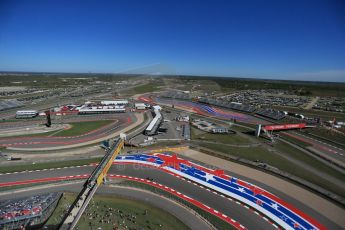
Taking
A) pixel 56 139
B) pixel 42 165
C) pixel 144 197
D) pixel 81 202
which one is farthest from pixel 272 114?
pixel 81 202

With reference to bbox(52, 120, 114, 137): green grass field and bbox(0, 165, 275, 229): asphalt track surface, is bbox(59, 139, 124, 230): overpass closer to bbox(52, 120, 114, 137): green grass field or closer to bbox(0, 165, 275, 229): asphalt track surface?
bbox(0, 165, 275, 229): asphalt track surface

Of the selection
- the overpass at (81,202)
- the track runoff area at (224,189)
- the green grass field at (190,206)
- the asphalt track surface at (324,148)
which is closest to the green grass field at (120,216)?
the overpass at (81,202)

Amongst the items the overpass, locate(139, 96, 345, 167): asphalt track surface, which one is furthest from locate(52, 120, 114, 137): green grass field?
locate(139, 96, 345, 167): asphalt track surface

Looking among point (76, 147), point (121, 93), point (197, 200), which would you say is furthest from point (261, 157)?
point (121, 93)

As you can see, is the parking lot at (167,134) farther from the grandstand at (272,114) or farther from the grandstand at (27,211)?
the grandstand at (272,114)

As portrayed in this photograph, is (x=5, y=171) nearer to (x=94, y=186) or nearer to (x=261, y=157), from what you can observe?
(x=94, y=186)
